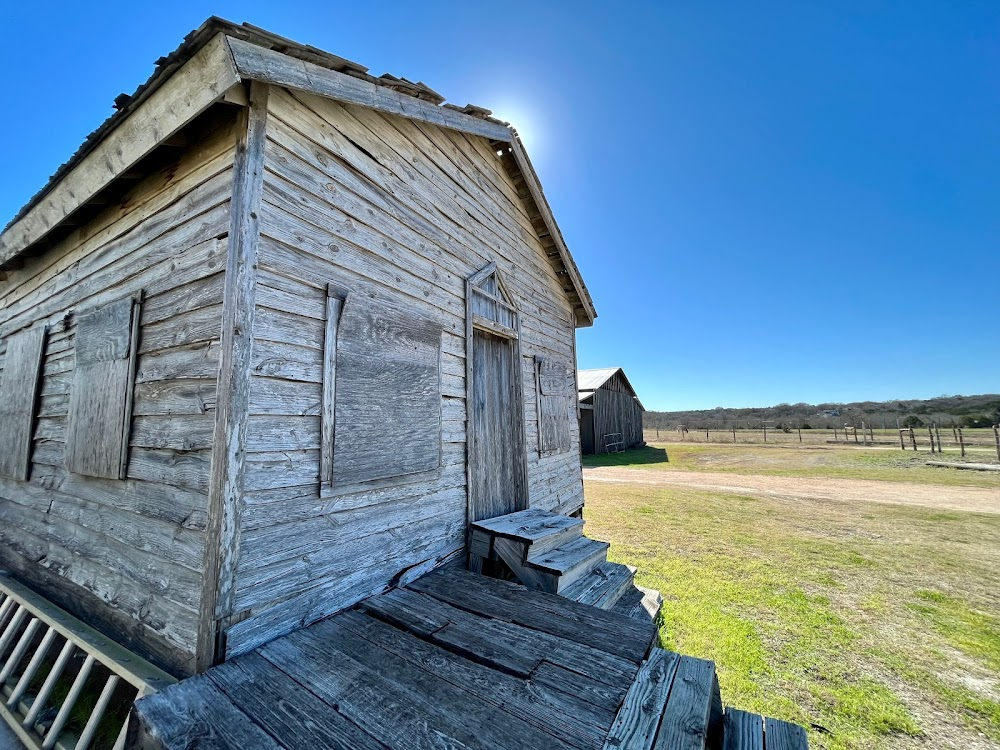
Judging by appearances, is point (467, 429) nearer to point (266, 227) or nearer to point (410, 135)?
point (266, 227)

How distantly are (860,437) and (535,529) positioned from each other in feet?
132

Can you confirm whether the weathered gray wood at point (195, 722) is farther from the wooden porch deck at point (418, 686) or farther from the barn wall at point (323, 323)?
the barn wall at point (323, 323)

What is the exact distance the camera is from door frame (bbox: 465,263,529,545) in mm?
4082

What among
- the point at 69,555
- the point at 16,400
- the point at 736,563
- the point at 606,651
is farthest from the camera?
the point at 736,563

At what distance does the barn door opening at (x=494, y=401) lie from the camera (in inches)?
172

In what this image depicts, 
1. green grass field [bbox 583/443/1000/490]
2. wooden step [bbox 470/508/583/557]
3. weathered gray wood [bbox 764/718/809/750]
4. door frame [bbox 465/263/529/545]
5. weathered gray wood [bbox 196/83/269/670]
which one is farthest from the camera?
green grass field [bbox 583/443/1000/490]

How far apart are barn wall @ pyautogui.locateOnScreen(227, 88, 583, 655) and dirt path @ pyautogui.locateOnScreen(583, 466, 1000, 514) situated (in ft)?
37.9

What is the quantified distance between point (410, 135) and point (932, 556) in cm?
977

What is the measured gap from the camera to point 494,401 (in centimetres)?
494

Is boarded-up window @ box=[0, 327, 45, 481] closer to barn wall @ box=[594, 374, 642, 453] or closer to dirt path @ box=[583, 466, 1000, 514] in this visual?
dirt path @ box=[583, 466, 1000, 514]

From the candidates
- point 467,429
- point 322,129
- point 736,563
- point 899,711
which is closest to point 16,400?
point 322,129

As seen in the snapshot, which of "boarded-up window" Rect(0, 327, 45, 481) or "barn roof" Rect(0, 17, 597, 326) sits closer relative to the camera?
"barn roof" Rect(0, 17, 597, 326)

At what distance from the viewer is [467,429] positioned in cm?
406

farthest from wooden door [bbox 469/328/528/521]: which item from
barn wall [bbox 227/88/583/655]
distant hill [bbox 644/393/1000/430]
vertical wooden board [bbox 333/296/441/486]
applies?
distant hill [bbox 644/393/1000/430]
